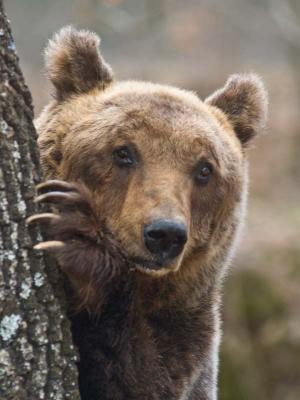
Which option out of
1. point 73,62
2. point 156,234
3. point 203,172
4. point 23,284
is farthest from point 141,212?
point 73,62

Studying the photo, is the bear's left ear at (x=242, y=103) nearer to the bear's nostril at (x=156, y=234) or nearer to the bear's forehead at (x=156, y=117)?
the bear's forehead at (x=156, y=117)

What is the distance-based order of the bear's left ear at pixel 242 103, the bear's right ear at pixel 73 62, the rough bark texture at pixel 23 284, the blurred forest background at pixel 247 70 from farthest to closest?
the blurred forest background at pixel 247 70 < the bear's left ear at pixel 242 103 < the bear's right ear at pixel 73 62 < the rough bark texture at pixel 23 284

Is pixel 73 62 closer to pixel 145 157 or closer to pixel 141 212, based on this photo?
pixel 145 157

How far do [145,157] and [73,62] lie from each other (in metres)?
0.88

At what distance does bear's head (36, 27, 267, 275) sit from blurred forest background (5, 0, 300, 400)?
1.65 metres

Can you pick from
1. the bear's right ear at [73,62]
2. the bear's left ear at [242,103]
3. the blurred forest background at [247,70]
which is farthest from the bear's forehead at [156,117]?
the blurred forest background at [247,70]

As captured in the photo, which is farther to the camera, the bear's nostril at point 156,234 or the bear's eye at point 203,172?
the bear's eye at point 203,172

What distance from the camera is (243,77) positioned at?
5875 mm

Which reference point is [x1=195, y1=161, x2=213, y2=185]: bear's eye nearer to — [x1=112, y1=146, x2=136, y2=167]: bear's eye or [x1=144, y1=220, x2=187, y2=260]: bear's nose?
[x1=112, y1=146, x2=136, y2=167]: bear's eye

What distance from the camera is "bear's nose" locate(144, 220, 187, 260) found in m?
4.24

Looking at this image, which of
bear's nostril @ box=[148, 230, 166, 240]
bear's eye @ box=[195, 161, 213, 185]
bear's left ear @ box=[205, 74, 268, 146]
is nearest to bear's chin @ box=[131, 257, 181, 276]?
bear's nostril @ box=[148, 230, 166, 240]

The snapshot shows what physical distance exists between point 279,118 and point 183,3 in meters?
3.70

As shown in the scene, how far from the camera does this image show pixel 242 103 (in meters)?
5.80

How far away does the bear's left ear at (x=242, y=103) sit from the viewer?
5.79 metres
